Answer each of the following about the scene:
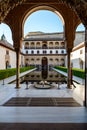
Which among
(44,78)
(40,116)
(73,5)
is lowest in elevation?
(44,78)

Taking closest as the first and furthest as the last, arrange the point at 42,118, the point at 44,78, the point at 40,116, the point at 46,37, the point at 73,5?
1. the point at 42,118
2. the point at 40,116
3. the point at 73,5
4. the point at 44,78
5. the point at 46,37

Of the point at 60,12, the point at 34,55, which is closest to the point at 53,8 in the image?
the point at 60,12

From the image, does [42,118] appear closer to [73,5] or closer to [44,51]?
[73,5]

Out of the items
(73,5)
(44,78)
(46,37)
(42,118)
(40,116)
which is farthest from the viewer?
(46,37)

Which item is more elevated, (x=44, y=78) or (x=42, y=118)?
(x=42, y=118)

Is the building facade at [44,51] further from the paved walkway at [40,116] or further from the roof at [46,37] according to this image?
the paved walkway at [40,116]

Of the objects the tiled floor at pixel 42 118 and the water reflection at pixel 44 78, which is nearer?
the tiled floor at pixel 42 118

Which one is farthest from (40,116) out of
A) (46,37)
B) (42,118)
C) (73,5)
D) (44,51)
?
(46,37)

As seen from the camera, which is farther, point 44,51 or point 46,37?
point 46,37

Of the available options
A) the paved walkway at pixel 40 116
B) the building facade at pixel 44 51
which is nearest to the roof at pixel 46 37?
the building facade at pixel 44 51

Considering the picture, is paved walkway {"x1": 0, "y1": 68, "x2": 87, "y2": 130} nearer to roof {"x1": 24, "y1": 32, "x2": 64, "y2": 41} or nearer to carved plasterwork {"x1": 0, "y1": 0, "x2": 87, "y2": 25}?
carved plasterwork {"x1": 0, "y1": 0, "x2": 87, "y2": 25}

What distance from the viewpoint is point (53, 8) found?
503 inches
